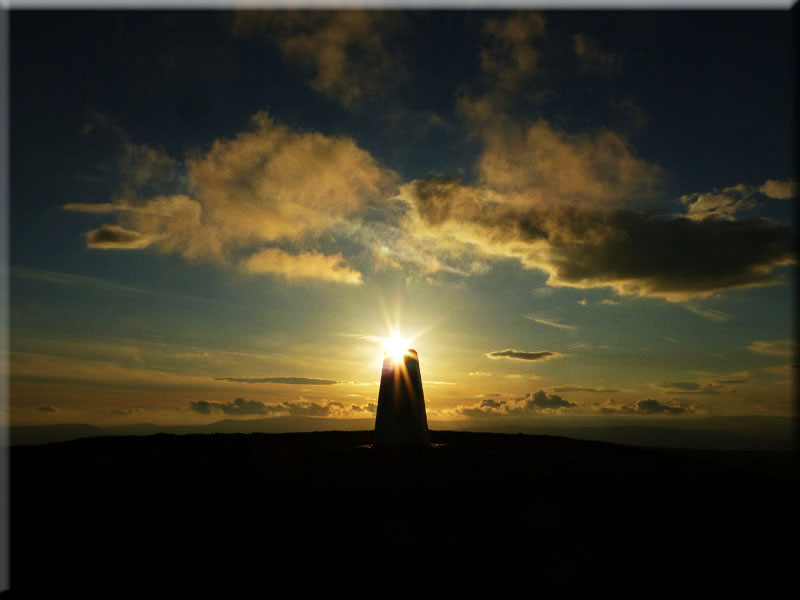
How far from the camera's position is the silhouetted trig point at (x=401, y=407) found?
49.1ft

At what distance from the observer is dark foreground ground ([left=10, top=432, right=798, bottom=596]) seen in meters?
7.61

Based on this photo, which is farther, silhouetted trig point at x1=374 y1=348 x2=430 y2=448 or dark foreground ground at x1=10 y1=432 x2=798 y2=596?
silhouetted trig point at x1=374 y1=348 x2=430 y2=448

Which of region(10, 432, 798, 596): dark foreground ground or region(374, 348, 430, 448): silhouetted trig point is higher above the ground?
region(374, 348, 430, 448): silhouetted trig point

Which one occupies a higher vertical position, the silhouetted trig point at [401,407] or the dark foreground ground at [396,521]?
the silhouetted trig point at [401,407]

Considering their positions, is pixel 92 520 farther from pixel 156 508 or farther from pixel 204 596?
pixel 204 596

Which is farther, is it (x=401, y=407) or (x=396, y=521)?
(x=401, y=407)

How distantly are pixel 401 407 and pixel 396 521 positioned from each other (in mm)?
5461

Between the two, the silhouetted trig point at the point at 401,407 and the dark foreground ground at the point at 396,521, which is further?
the silhouetted trig point at the point at 401,407

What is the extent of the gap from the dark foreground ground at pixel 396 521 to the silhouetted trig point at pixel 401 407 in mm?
725

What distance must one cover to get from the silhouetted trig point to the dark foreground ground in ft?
2.38

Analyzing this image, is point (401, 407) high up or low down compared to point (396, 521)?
up

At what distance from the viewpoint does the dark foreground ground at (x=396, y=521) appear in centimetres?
761

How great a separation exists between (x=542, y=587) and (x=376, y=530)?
3292mm

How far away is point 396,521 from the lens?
9805 mm
